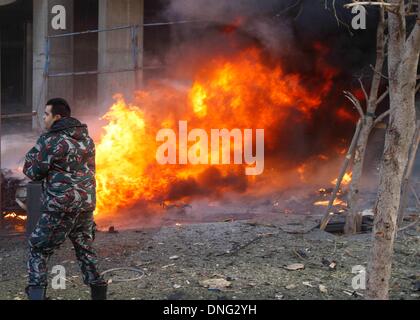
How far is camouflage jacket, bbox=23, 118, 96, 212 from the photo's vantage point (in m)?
4.76

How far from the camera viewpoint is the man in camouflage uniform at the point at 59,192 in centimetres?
476

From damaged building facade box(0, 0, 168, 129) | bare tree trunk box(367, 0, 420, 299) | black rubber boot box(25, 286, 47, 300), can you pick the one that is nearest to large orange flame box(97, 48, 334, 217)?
damaged building facade box(0, 0, 168, 129)

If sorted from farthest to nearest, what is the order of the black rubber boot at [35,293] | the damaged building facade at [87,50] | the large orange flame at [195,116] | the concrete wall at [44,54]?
1. the concrete wall at [44,54]
2. the damaged building facade at [87,50]
3. the large orange flame at [195,116]
4. the black rubber boot at [35,293]

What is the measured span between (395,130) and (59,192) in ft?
9.51

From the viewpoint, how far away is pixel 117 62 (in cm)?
1355

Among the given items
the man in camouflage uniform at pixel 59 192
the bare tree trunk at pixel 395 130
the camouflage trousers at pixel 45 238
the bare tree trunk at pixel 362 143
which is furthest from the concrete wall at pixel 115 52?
the bare tree trunk at pixel 395 130

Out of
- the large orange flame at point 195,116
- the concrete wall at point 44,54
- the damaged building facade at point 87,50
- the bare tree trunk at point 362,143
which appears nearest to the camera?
the bare tree trunk at point 362,143

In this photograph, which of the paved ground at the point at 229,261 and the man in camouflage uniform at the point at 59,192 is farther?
the paved ground at the point at 229,261

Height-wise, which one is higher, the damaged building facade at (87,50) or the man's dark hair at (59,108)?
the damaged building facade at (87,50)

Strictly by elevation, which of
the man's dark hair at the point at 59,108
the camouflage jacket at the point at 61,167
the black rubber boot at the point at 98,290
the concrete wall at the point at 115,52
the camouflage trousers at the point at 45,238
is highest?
the concrete wall at the point at 115,52

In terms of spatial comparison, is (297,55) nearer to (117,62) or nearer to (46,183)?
(117,62)

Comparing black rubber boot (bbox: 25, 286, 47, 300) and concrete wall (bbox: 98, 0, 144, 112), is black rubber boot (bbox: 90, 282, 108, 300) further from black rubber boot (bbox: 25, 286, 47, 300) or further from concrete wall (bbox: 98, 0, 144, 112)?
concrete wall (bbox: 98, 0, 144, 112)

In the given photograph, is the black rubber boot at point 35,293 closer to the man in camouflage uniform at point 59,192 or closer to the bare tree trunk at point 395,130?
the man in camouflage uniform at point 59,192

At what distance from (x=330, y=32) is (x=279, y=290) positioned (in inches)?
304
